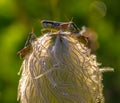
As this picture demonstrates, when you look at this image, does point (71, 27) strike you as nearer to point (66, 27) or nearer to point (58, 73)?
point (66, 27)

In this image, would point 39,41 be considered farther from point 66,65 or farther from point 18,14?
point 18,14

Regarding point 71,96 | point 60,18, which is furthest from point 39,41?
point 60,18

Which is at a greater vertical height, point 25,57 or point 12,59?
point 12,59

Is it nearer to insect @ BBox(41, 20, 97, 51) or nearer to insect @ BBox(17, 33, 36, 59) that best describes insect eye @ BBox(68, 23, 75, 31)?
insect @ BBox(41, 20, 97, 51)

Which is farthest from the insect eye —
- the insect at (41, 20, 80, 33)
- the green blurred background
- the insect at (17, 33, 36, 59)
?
the green blurred background

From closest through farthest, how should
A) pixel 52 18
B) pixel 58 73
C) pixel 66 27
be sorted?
1. pixel 58 73
2. pixel 66 27
3. pixel 52 18

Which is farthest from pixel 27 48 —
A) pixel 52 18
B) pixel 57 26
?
pixel 52 18

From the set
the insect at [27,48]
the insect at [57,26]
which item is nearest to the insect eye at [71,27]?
the insect at [57,26]
